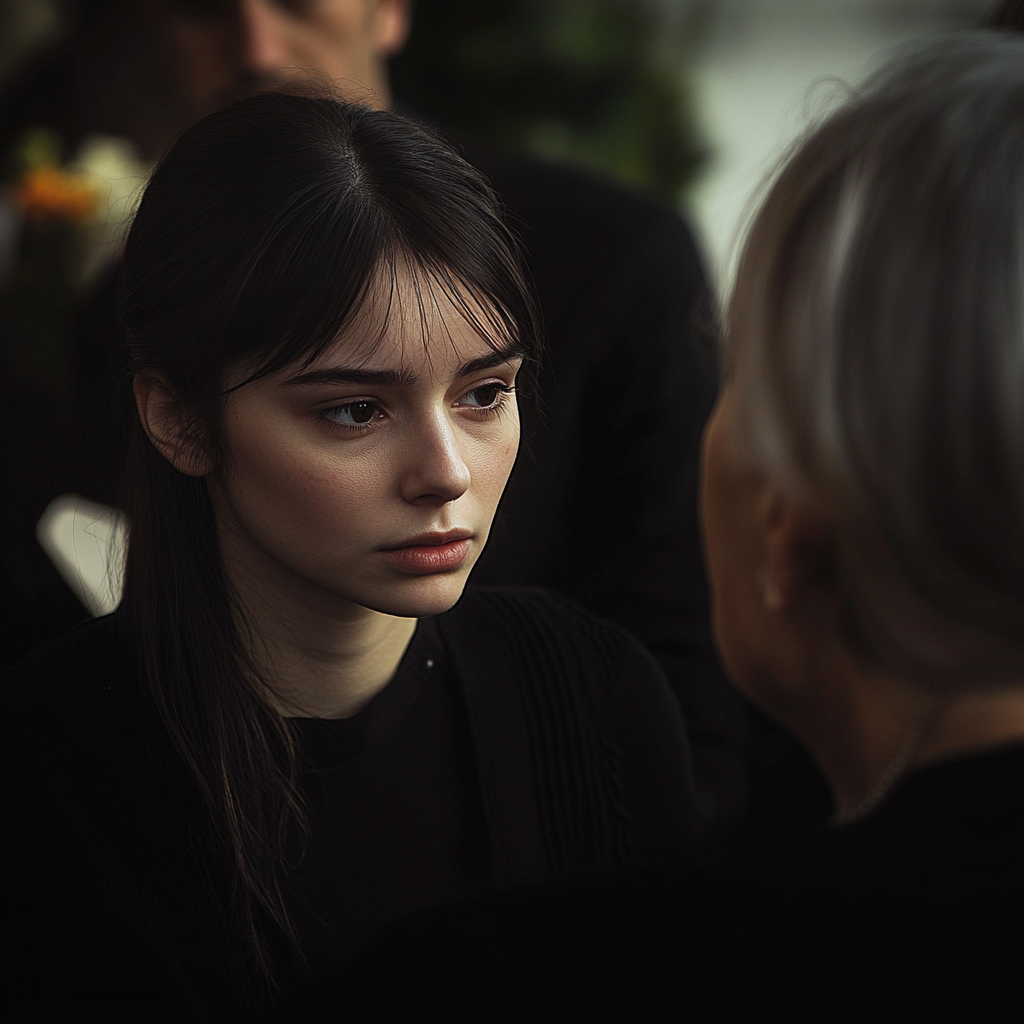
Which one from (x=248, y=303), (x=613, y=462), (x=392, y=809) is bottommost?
(x=392, y=809)

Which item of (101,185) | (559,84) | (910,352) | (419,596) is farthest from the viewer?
(559,84)

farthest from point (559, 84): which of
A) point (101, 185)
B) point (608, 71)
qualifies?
point (101, 185)

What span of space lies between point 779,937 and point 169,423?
28 cm

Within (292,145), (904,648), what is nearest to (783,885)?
(904,648)

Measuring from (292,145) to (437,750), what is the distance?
25 centimetres

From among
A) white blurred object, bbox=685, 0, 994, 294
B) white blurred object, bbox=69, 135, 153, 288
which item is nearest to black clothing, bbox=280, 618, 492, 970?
white blurred object, bbox=69, 135, 153, 288

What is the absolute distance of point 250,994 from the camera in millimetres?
447

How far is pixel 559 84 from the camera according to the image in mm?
1122

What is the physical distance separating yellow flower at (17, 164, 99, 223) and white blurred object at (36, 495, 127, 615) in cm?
45

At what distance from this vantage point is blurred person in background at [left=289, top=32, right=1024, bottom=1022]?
0.34 m

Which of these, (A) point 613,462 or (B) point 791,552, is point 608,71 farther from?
(B) point 791,552

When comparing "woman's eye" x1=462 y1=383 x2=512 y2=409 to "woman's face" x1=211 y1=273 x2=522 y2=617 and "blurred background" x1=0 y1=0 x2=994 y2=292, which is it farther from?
"blurred background" x1=0 y1=0 x2=994 y2=292

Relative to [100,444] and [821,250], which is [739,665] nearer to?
[821,250]

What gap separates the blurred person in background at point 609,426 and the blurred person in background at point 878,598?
0.48 ft
